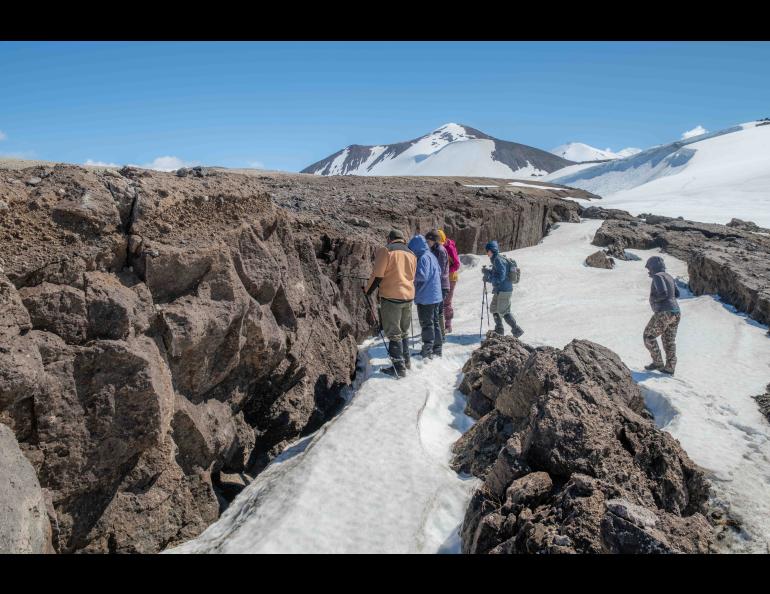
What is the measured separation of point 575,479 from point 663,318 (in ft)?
26.7

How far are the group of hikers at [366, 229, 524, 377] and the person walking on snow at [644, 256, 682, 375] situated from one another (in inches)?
133

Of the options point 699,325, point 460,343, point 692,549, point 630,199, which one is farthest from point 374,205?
point 630,199

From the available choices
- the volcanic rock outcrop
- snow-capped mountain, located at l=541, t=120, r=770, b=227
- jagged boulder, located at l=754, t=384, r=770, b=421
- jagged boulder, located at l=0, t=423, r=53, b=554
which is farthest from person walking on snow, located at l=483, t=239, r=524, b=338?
snow-capped mountain, located at l=541, t=120, r=770, b=227

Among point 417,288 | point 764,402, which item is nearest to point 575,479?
point 417,288

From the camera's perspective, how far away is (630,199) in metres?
76.0

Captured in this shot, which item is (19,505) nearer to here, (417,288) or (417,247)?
(417,288)

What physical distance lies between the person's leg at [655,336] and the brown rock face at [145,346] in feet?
25.2

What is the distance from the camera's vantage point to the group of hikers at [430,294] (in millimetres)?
10188

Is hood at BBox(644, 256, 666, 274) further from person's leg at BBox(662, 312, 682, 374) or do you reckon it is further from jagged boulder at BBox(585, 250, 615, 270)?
jagged boulder at BBox(585, 250, 615, 270)

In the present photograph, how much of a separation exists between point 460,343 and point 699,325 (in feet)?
25.6

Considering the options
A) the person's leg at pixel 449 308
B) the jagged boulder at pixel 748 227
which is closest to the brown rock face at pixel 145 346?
the person's leg at pixel 449 308

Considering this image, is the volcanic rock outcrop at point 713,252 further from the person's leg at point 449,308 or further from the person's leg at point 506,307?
the person's leg at point 449,308
